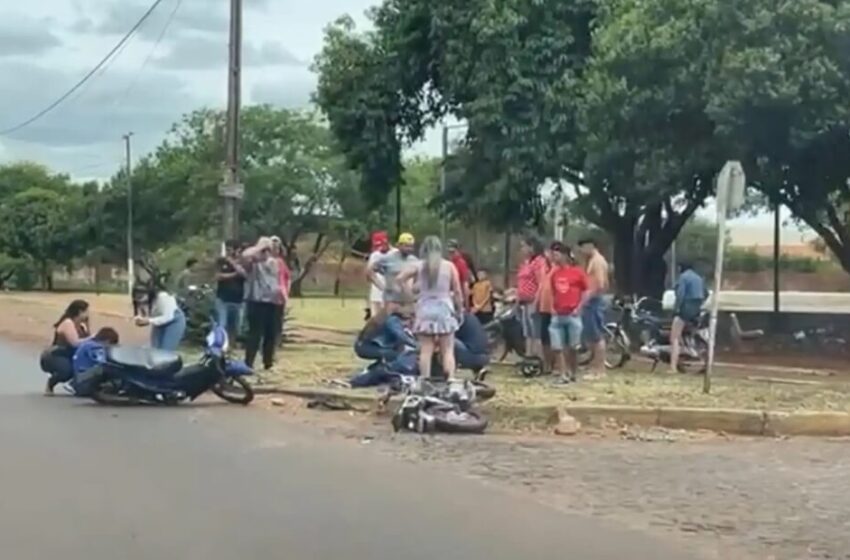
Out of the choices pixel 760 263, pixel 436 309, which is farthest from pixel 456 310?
pixel 760 263

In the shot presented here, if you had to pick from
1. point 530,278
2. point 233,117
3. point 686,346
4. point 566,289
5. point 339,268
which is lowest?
point 686,346

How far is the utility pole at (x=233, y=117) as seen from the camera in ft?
83.5

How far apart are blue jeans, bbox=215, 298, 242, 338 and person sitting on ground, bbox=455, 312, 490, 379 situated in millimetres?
4312

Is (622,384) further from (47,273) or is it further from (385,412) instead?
(47,273)

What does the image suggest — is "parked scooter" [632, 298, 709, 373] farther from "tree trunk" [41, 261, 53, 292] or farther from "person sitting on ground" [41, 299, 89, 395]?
"tree trunk" [41, 261, 53, 292]

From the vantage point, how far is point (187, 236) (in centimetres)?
8306

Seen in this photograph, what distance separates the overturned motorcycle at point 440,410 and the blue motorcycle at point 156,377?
2.54m

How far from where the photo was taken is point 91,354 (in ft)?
53.2

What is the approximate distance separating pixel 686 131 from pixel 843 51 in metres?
3.72

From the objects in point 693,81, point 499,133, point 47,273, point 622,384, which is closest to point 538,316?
point 622,384

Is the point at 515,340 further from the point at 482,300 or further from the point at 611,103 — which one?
the point at 611,103

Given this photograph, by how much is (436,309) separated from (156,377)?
10.0ft

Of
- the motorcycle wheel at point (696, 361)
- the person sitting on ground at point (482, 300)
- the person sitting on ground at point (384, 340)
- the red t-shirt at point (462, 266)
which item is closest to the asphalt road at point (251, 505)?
the person sitting on ground at point (384, 340)

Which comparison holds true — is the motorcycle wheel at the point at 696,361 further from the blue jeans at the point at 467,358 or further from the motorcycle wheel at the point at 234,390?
the motorcycle wheel at the point at 234,390
